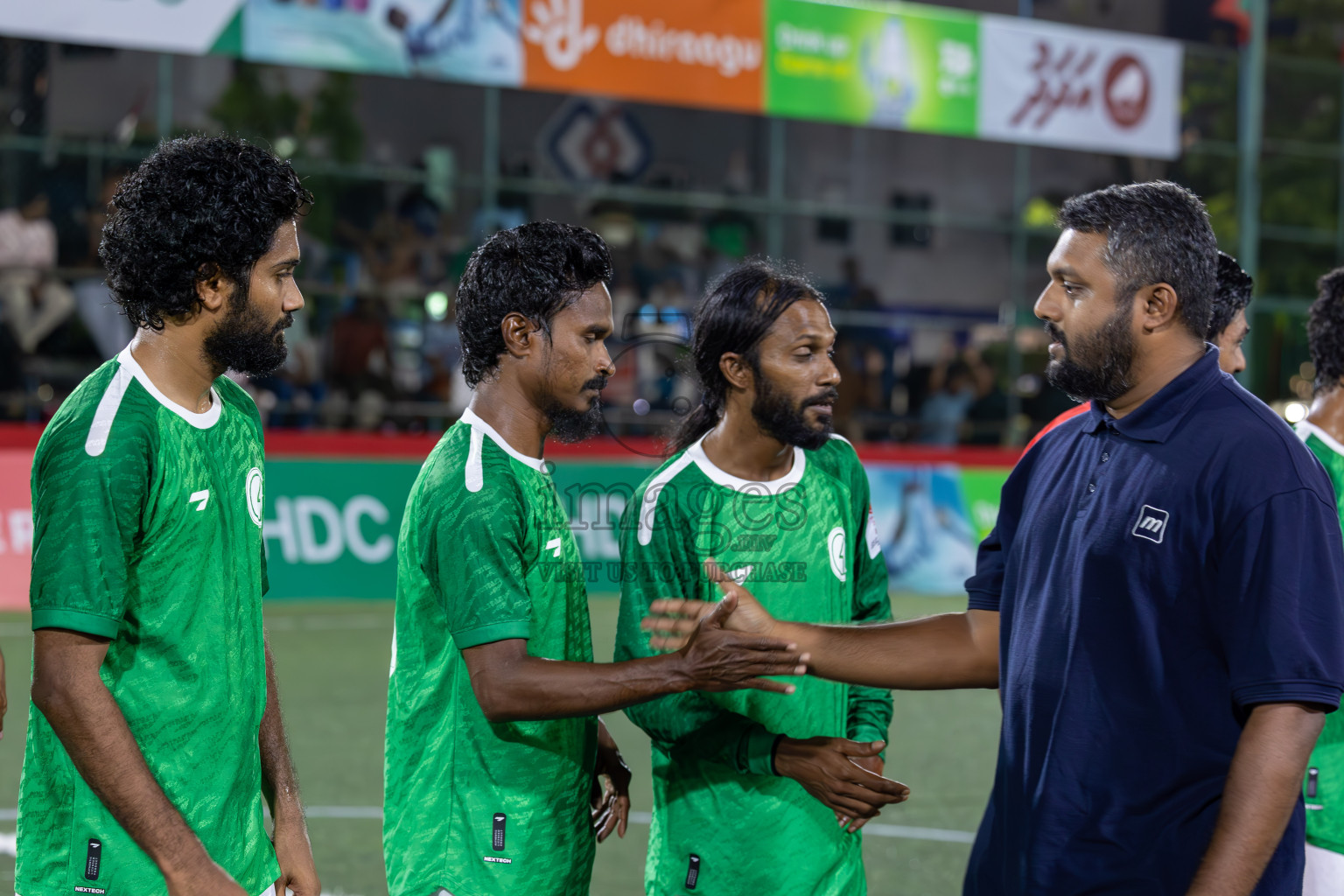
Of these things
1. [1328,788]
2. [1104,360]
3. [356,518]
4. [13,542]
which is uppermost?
[1104,360]

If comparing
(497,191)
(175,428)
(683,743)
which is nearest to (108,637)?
(175,428)

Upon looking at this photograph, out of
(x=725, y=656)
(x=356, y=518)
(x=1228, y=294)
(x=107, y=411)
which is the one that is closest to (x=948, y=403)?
(x=356, y=518)

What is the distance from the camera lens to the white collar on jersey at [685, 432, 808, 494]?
3555mm

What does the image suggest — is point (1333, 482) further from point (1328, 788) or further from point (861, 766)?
point (861, 766)

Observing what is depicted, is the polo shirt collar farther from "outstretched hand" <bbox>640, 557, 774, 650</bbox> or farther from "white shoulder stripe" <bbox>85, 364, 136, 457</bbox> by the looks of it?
"white shoulder stripe" <bbox>85, 364, 136, 457</bbox>

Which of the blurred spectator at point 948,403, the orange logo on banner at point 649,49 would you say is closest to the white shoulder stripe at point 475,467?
the orange logo on banner at point 649,49

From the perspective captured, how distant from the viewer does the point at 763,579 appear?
3.49 m

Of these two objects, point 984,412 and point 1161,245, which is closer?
point 1161,245

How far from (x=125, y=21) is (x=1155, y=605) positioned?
500 inches

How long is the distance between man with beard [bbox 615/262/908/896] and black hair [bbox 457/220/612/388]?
554 millimetres

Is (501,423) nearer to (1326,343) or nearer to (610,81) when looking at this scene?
(1326,343)

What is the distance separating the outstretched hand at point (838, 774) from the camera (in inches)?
125

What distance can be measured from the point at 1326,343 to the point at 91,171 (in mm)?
13489

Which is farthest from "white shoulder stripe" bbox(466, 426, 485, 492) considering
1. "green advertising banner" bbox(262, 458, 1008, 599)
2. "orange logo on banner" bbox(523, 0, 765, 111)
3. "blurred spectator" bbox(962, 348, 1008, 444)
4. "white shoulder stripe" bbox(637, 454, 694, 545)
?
"blurred spectator" bbox(962, 348, 1008, 444)
